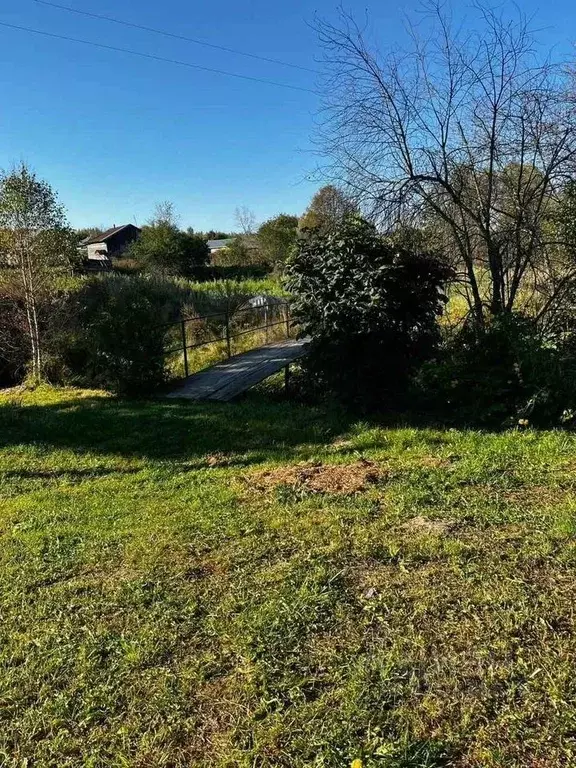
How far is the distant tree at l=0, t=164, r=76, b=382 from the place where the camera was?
10.6m

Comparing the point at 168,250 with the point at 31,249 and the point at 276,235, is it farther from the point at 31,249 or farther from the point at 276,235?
the point at 31,249

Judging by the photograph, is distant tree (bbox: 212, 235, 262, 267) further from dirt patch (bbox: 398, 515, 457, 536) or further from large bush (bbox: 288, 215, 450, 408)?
dirt patch (bbox: 398, 515, 457, 536)

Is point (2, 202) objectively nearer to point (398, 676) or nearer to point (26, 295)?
point (26, 295)

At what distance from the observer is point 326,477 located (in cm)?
463

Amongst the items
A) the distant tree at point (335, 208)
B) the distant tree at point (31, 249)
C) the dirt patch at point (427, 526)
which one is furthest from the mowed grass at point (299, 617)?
the distant tree at point (31, 249)

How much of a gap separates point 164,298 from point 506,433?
13.7 meters

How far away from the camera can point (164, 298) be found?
17.3 metres

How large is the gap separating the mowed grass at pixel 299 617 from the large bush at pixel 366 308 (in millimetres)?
1560

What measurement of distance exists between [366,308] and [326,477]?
2.18 metres

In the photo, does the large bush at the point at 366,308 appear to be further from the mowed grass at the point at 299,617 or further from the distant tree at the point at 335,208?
the mowed grass at the point at 299,617

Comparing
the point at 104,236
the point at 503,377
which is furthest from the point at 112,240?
the point at 503,377

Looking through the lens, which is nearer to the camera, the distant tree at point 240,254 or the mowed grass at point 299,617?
the mowed grass at point 299,617

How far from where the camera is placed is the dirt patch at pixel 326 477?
14.3 feet

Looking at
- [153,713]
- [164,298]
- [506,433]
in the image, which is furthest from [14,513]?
[164,298]
